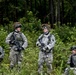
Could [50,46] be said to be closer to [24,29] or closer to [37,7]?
[24,29]

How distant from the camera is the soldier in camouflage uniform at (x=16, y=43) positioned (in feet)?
40.4

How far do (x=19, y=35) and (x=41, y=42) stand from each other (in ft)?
2.63

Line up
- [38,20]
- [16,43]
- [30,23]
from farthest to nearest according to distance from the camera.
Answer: [38,20]
[30,23]
[16,43]

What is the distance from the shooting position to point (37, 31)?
74.5 ft

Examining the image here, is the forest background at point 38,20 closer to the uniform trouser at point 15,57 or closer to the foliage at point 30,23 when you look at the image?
the foliage at point 30,23

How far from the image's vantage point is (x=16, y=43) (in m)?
12.4

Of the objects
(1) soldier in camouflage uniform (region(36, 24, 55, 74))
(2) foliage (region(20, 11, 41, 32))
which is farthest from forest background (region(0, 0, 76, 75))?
(1) soldier in camouflage uniform (region(36, 24, 55, 74))

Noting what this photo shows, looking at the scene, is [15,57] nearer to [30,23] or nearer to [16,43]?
[16,43]

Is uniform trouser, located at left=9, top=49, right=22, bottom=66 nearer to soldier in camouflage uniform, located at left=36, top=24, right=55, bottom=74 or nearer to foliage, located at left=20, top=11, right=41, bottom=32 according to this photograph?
soldier in camouflage uniform, located at left=36, top=24, right=55, bottom=74

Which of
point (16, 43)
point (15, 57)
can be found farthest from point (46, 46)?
point (15, 57)

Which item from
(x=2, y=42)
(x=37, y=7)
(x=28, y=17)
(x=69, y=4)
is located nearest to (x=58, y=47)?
(x=2, y=42)

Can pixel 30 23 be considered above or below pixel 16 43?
below

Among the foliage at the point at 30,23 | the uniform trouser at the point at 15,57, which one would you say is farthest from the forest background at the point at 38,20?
the uniform trouser at the point at 15,57

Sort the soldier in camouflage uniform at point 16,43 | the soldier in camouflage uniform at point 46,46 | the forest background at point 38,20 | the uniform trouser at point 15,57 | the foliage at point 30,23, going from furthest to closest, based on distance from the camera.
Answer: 1. the foliage at point 30,23
2. the forest background at point 38,20
3. the uniform trouser at point 15,57
4. the soldier in camouflage uniform at point 16,43
5. the soldier in camouflage uniform at point 46,46
